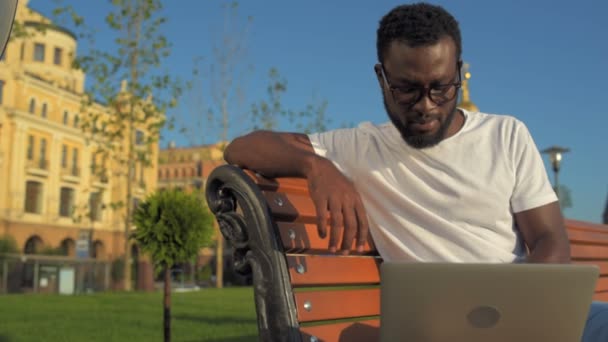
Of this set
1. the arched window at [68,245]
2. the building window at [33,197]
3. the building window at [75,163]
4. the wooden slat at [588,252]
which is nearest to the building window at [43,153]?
the building window at [33,197]

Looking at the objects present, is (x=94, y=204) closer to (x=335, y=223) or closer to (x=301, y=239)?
(x=301, y=239)

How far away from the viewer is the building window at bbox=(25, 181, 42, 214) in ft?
131

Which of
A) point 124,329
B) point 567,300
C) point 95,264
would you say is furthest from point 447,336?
point 95,264

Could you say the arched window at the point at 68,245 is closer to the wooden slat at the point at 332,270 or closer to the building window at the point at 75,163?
the building window at the point at 75,163

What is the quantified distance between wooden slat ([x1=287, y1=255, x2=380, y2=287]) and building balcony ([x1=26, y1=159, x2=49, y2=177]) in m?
40.2

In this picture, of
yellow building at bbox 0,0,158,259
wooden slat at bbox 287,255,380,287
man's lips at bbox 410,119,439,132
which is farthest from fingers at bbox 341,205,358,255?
yellow building at bbox 0,0,158,259

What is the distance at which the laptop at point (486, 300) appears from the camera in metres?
1.26

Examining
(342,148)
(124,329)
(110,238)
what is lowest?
(124,329)

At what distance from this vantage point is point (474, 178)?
6.61 feet

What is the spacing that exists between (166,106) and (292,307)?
21934 millimetres

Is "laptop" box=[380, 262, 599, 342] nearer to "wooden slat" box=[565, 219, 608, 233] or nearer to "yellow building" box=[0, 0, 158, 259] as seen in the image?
"wooden slat" box=[565, 219, 608, 233]

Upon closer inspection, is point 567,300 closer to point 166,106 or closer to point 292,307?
point 292,307

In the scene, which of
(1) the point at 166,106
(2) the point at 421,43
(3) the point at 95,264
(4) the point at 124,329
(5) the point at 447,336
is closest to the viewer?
(5) the point at 447,336

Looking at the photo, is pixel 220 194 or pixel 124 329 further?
pixel 124 329
